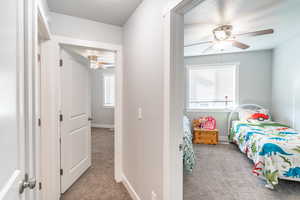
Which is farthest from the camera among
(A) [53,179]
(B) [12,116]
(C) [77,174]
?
(C) [77,174]

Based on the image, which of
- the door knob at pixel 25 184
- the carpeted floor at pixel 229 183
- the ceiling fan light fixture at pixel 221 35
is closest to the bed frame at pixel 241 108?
the carpeted floor at pixel 229 183

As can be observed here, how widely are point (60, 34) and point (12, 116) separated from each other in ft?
5.67

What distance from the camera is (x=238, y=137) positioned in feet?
11.8

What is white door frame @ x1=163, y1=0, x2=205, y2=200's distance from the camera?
4.03ft

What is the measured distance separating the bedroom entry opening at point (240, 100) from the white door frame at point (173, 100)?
0.02m

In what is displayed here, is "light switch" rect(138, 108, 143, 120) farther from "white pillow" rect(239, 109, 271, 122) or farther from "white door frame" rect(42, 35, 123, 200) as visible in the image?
"white pillow" rect(239, 109, 271, 122)

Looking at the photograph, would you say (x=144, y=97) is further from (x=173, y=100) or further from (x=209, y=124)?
(x=209, y=124)

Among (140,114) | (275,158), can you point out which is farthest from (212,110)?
(140,114)

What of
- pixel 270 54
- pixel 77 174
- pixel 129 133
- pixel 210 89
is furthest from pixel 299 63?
pixel 77 174

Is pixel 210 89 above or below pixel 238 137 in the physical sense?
above

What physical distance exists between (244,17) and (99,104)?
216 inches

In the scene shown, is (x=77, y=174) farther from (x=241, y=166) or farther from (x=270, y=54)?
(x=270, y=54)

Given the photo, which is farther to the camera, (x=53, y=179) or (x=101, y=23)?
(x=101, y=23)

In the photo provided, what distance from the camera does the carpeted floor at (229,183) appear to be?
6.79ft
